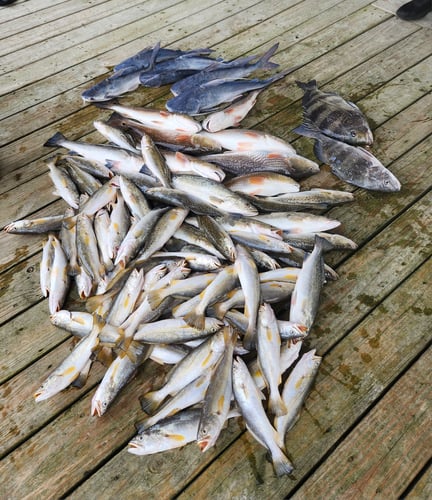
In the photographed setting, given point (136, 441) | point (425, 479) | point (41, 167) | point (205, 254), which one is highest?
point (41, 167)

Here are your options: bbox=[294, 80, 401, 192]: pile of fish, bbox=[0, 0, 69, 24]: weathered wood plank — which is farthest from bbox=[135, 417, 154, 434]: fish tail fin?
bbox=[0, 0, 69, 24]: weathered wood plank

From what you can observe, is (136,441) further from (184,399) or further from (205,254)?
(205,254)

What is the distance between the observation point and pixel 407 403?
2068 mm

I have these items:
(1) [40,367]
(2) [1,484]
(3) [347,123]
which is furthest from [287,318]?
(3) [347,123]

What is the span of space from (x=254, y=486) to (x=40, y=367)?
1186 millimetres

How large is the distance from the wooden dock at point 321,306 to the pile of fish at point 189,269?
0.11m

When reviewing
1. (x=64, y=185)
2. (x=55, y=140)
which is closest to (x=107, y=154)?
(x=64, y=185)

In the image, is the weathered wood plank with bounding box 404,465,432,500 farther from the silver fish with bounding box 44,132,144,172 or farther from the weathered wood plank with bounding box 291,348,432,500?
the silver fish with bounding box 44,132,144,172

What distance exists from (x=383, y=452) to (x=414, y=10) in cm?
423

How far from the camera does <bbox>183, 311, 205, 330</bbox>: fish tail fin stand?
2.08m

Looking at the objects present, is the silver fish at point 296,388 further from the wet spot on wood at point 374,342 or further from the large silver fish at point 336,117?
the large silver fish at point 336,117

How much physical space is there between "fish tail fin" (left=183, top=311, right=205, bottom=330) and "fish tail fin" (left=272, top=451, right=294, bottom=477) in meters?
0.63

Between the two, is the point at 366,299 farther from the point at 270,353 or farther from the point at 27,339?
the point at 27,339

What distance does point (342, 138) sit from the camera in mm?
3248
